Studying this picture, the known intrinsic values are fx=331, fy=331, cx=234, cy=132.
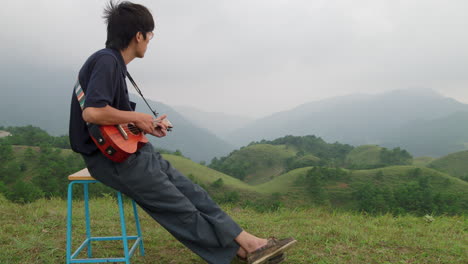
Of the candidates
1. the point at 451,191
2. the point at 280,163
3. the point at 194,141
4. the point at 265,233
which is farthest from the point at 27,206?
the point at 194,141

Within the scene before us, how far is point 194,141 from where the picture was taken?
178125 mm

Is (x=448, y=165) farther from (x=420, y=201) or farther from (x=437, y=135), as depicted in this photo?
(x=437, y=135)

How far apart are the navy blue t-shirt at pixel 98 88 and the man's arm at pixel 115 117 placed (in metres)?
0.04

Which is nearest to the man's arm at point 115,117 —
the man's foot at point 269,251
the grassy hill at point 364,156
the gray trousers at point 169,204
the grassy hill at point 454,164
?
the gray trousers at point 169,204

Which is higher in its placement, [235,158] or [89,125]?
[89,125]

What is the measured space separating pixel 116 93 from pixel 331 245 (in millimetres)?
2461

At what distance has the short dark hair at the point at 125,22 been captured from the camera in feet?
7.23

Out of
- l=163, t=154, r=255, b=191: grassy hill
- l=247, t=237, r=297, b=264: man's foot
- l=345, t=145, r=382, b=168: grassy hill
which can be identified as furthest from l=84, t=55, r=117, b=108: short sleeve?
l=345, t=145, r=382, b=168: grassy hill

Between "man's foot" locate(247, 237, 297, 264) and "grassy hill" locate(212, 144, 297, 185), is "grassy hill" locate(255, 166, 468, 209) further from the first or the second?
"man's foot" locate(247, 237, 297, 264)

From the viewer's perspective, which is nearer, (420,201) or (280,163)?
(420,201)

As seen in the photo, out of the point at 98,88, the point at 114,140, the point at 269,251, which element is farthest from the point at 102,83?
the point at 269,251

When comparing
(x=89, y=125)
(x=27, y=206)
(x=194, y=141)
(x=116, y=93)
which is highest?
(x=116, y=93)

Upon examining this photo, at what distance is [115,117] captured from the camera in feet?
6.70

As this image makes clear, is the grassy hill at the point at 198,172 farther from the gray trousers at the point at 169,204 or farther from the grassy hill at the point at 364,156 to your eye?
the gray trousers at the point at 169,204
